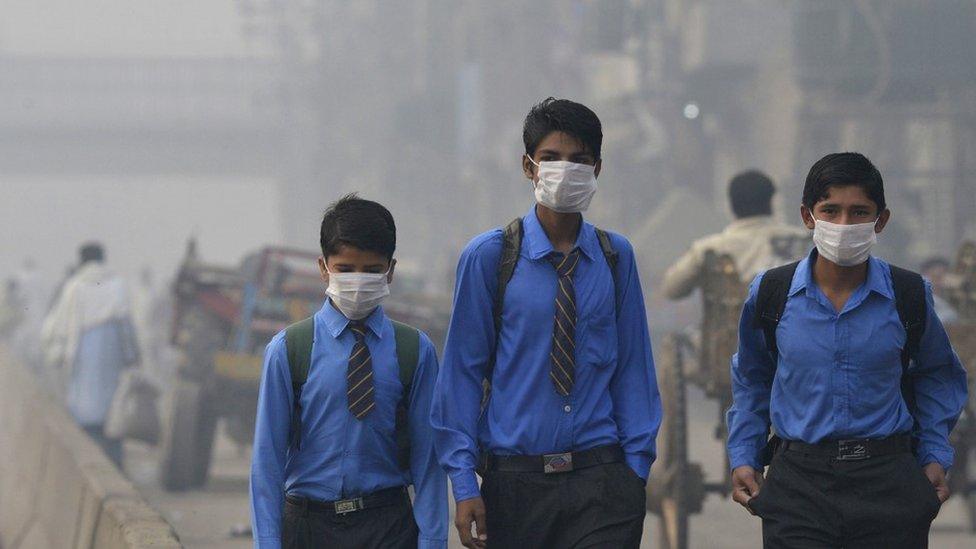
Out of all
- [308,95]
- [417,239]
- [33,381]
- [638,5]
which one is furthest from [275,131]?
[33,381]

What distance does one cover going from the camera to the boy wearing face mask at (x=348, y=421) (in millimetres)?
4441

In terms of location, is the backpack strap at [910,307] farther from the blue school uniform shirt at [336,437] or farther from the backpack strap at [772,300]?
the blue school uniform shirt at [336,437]

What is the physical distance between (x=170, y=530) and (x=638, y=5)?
86.1 ft

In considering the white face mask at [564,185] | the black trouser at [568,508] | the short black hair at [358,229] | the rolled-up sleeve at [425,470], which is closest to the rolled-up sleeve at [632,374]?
the black trouser at [568,508]

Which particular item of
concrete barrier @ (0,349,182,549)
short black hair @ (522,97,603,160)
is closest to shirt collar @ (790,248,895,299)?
short black hair @ (522,97,603,160)

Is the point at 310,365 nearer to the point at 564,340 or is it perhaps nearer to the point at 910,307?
the point at 564,340

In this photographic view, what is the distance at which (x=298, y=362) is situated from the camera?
14.8 feet

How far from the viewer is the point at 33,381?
49.3ft

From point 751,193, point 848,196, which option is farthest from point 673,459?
point 848,196

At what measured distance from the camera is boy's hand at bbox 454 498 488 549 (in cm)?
430

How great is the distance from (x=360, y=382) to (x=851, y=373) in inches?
45.0

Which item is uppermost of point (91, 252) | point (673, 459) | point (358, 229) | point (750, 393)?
point (358, 229)

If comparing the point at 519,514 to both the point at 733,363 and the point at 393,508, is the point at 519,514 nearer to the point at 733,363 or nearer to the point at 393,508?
the point at 393,508

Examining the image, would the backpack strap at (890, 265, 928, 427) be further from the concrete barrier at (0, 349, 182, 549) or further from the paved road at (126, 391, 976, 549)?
the paved road at (126, 391, 976, 549)
